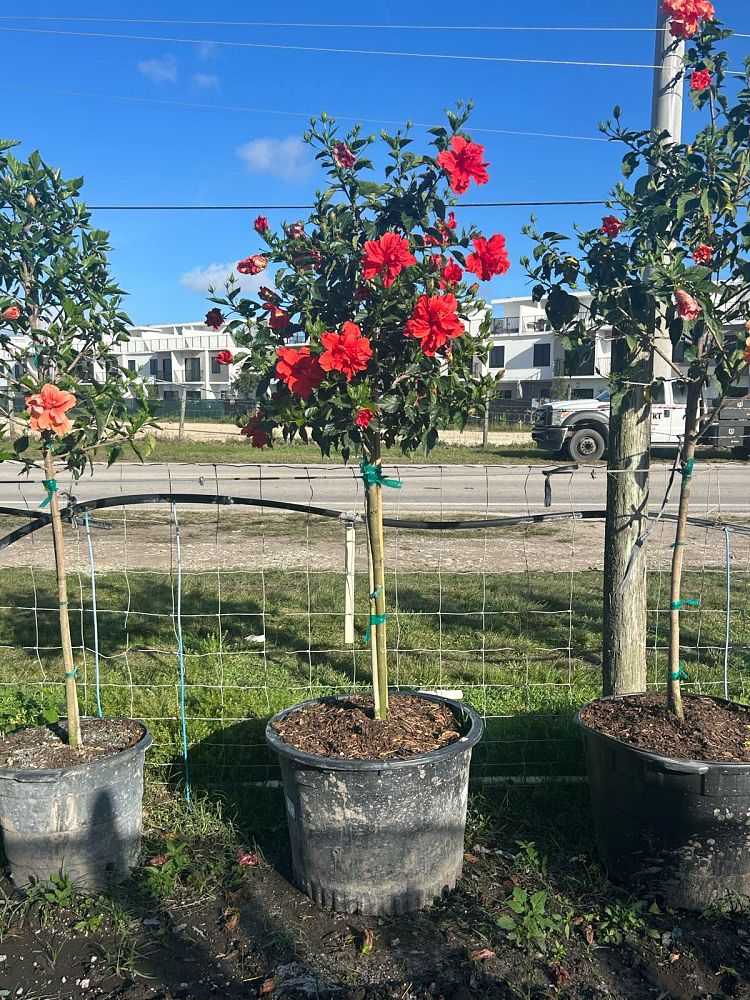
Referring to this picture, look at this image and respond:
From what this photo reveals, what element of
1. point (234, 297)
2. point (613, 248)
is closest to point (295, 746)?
point (234, 297)

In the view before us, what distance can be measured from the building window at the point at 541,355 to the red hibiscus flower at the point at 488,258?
168 ft

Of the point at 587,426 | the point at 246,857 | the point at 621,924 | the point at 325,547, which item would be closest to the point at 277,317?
the point at 246,857

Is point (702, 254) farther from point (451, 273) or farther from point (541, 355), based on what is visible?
point (541, 355)

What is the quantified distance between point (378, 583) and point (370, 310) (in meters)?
1.07

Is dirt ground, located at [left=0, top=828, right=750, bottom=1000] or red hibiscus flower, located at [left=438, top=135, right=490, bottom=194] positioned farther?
red hibiscus flower, located at [left=438, top=135, right=490, bottom=194]

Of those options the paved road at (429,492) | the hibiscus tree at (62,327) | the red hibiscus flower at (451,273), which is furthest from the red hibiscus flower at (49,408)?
the paved road at (429,492)

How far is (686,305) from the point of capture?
2.92 m

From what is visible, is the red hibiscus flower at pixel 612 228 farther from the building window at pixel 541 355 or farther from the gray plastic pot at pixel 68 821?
the building window at pixel 541 355

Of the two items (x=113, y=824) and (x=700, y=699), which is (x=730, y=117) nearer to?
(x=700, y=699)

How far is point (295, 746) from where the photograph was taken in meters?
3.18

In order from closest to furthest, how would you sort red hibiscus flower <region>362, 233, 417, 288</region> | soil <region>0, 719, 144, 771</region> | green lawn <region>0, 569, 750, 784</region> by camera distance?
red hibiscus flower <region>362, 233, 417, 288</region>, soil <region>0, 719, 144, 771</region>, green lawn <region>0, 569, 750, 784</region>

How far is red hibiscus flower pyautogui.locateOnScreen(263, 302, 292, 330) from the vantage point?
313 centimetres

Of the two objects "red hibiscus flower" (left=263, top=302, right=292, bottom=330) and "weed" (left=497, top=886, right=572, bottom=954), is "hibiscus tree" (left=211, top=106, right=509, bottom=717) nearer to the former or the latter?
"red hibiscus flower" (left=263, top=302, right=292, bottom=330)

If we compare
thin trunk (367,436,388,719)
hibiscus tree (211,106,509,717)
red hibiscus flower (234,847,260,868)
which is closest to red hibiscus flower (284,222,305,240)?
hibiscus tree (211,106,509,717)
